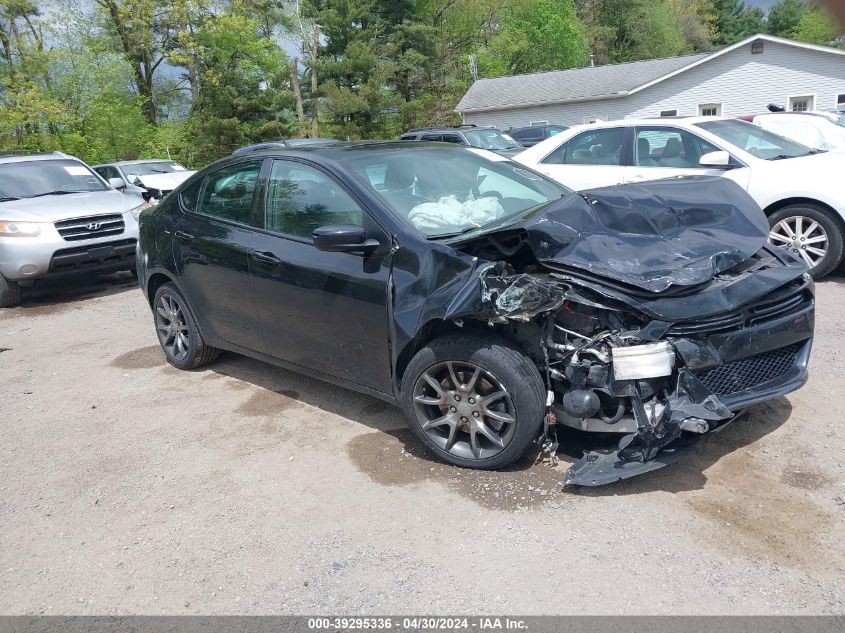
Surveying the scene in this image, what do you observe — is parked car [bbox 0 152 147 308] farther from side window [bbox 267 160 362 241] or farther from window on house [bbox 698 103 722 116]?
window on house [bbox 698 103 722 116]

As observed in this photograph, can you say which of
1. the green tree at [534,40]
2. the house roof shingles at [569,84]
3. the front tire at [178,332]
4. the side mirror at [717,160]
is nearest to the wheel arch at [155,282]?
the front tire at [178,332]

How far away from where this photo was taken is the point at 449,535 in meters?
3.14

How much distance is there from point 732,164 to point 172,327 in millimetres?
5748

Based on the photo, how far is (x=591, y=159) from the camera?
7.89m

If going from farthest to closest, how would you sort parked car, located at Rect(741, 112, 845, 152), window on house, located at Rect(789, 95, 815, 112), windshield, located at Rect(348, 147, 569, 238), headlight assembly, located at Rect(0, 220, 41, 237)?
window on house, located at Rect(789, 95, 815, 112)
parked car, located at Rect(741, 112, 845, 152)
headlight assembly, located at Rect(0, 220, 41, 237)
windshield, located at Rect(348, 147, 569, 238)

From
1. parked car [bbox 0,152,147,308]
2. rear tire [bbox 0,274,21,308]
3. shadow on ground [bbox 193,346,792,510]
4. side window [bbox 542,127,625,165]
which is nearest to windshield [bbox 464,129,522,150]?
side window [bbox 542,127,625,165]

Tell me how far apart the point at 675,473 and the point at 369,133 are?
35.1 metres

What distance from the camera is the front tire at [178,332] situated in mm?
5367

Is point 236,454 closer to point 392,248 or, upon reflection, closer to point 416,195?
point 392,248

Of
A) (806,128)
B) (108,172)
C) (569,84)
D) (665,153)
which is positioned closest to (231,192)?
(665,153)

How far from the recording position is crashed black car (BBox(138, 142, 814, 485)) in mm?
3203

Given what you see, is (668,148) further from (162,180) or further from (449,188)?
(162,180)

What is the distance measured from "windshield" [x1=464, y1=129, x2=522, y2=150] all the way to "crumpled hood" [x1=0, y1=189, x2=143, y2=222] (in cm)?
859

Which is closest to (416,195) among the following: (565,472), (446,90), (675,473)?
(565,472)
